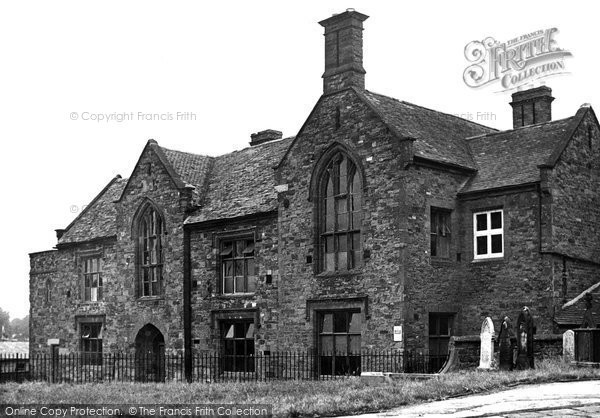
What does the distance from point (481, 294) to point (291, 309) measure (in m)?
6.23

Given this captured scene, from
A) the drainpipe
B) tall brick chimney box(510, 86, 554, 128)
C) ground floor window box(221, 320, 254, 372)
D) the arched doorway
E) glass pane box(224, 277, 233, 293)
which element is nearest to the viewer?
ground floor window box(221, 320, 254, 372)

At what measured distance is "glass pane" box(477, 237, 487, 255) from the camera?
2873 centimetres

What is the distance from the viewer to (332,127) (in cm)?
2955

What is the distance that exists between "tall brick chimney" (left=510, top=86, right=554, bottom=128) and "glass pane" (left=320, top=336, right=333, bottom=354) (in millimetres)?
11346

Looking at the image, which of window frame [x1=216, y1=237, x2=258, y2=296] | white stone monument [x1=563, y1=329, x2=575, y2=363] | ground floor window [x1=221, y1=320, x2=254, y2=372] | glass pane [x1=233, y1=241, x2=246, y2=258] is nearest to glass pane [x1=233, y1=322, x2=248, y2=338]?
ground floor window [x1=221, y1=320, x2=254, y2=372]

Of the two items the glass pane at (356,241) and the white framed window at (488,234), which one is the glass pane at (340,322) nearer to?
the glass pane at (356,241)

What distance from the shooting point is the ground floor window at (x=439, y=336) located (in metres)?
27.7

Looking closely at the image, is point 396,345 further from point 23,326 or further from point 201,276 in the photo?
point 23,326

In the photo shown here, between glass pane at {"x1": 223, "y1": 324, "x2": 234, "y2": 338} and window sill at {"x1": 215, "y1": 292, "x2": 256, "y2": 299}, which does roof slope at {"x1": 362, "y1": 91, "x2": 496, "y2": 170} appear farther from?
glass pane at {"x1": 223, "y1": 324, "x2": 234, "y2": 338}

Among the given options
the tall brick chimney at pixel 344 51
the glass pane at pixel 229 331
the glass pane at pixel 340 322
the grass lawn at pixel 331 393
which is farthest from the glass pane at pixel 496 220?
the glass pane at pixel 229 331

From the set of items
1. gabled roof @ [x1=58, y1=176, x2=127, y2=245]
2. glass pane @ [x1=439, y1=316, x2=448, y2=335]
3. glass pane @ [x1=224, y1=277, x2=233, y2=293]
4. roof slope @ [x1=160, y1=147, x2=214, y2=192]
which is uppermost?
roof slope @ [x1=160, y1=147, x2=214, y2=192]

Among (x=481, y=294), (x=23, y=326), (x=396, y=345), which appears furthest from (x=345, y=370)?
(x=23, y=326)

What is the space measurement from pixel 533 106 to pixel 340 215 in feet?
31.3

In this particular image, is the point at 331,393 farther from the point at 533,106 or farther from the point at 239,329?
the point at 533,106
